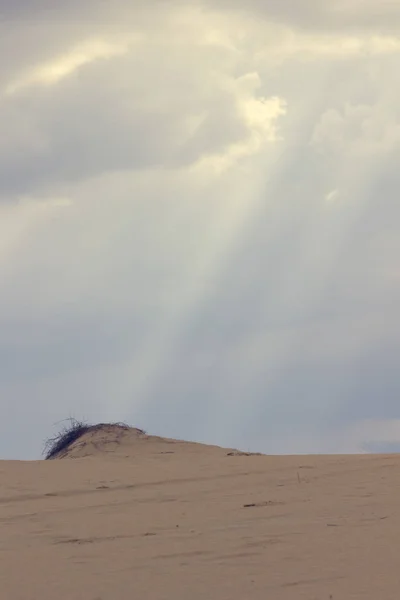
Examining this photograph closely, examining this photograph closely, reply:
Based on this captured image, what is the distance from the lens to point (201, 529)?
8.31 m

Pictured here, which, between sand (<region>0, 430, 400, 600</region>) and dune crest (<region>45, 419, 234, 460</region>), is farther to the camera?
dune crest (<region>45, 419, 234, 460</region>)

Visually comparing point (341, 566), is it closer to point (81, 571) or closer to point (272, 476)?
point (81, 571)

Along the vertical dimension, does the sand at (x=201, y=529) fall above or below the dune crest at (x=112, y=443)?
below

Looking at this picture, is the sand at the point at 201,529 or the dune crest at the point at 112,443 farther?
the dune crest at the point at 112,443

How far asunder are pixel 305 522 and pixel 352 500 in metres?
1.12

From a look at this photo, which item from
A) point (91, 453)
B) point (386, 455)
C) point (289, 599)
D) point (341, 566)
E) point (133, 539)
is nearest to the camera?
point (289, 599)

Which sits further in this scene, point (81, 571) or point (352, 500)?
point (352, 500)

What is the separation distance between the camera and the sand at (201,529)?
6.79 meters

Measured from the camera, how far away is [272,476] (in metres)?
11.0

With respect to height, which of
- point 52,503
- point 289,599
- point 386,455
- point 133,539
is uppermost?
point 386,455

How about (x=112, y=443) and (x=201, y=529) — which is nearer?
(x=201, y=529)

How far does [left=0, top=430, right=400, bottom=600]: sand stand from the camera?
267 inches

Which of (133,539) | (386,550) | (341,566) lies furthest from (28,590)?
(386,550)

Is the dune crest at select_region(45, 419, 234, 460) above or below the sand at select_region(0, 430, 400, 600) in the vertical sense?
above
